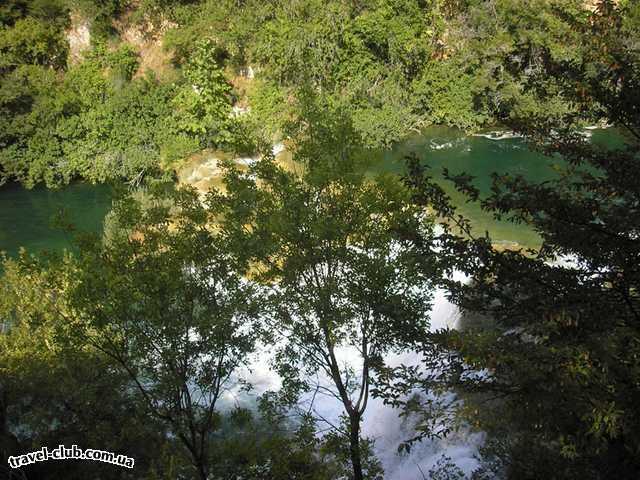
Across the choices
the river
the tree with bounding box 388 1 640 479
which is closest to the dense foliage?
the tree with bounding box 388 1 640 479

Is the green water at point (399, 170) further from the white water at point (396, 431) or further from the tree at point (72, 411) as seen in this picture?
the tree at point (72, 411)

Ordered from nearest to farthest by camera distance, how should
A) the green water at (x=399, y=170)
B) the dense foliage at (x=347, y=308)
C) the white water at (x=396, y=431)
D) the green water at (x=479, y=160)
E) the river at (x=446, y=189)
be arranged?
the dense foliage at (x=347, y=308), the white water at (x=396, y=431), the river at (x=446, y=189), the green water at (x=479, y=160), the green water at (x=399, y=170)

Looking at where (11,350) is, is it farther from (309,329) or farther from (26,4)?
(26,4)

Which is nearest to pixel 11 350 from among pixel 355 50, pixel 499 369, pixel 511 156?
pixel 499 369

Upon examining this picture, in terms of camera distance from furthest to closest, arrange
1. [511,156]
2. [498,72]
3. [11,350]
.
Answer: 1. [498,72]
2. [511,156]
3. [11,350]

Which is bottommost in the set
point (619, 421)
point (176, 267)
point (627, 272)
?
point (619, 421)

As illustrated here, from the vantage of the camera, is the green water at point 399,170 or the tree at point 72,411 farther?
the green water at point 399,170

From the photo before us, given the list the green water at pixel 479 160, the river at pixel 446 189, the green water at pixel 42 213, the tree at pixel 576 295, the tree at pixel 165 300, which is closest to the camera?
the tree at pixel 576 295

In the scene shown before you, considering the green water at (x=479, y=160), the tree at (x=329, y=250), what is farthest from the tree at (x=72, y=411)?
the green water at (x=479, y=160)
